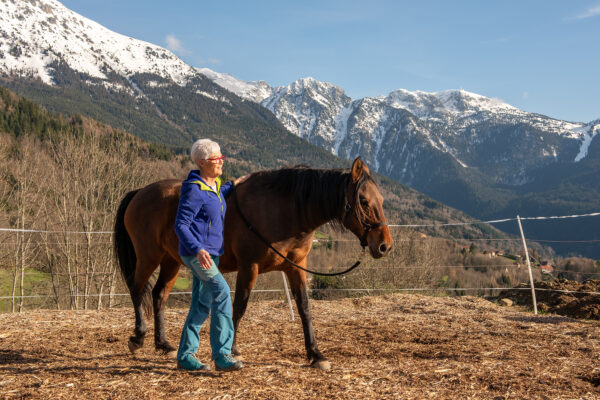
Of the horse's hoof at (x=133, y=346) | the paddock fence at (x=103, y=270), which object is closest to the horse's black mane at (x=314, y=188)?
the horse's hoof at (x=133, y=346)

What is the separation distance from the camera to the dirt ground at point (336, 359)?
10.5 feet

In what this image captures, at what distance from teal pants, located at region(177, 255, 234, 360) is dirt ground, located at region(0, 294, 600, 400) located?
232 millimetres

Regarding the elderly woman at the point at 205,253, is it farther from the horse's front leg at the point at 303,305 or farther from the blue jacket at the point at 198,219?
the horse's front leg at the point at 303,305

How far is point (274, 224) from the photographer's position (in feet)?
13.5

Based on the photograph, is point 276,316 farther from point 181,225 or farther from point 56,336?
point 181,225

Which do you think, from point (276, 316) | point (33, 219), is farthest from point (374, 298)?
point (33, 219)

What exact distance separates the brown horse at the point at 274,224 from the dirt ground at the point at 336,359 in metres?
0.55

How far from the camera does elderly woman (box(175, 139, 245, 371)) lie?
3352 mm

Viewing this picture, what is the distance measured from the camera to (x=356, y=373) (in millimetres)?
3672

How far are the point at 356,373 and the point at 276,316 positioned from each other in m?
3.96

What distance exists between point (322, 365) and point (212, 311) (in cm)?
114

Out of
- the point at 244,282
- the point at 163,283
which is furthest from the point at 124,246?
the point at 244,282

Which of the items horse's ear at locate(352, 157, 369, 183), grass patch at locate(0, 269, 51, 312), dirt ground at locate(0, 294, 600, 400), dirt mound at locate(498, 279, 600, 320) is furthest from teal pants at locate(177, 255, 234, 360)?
grass patch at locate(0, 269, 51, 312)

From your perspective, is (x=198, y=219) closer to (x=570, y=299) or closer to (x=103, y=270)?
(x=570, y=299)
